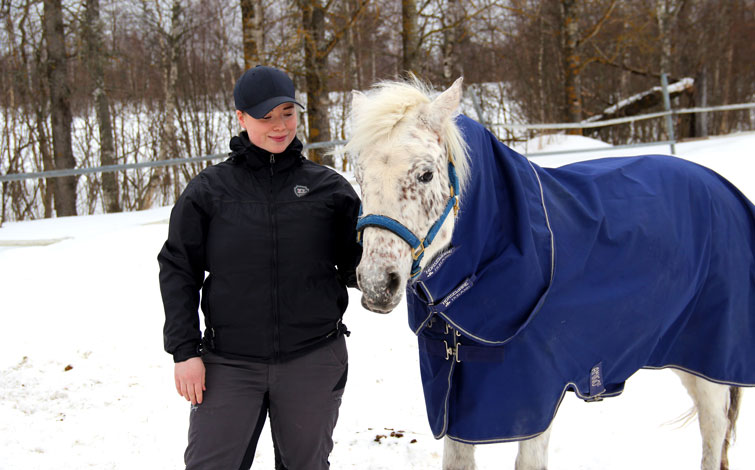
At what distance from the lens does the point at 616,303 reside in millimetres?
1842

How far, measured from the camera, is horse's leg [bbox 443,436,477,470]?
1.95 m

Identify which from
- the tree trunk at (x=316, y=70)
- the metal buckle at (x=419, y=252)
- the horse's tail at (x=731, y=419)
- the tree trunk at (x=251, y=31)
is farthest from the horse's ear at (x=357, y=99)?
the tree trunk at (x=316, y=70)

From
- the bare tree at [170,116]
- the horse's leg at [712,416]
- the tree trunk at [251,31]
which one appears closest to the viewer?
the horse's leg at [712,416]

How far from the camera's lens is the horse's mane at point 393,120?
5.20 feet

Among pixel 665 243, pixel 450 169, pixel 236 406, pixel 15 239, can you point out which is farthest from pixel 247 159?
pixel 15 239

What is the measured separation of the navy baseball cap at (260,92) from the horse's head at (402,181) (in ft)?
0.83

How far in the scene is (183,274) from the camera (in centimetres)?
163

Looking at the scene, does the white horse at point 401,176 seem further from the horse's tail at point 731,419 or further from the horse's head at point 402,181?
the horse's tail at point 731,419

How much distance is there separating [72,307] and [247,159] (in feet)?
12.7

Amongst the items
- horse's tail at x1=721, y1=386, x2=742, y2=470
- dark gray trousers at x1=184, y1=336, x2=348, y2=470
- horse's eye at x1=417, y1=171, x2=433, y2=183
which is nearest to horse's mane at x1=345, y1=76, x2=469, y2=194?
horse's eye at x1=417, y1=171, x2=433, y2=183

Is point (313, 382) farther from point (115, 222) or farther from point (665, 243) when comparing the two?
point (115, 222)

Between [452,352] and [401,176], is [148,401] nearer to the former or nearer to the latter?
[452,352]

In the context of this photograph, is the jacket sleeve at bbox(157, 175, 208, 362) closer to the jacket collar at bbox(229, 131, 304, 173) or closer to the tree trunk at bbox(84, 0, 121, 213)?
the jacket collar at bbox(229, 131, 304, 173)

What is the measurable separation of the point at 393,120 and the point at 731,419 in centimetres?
229
